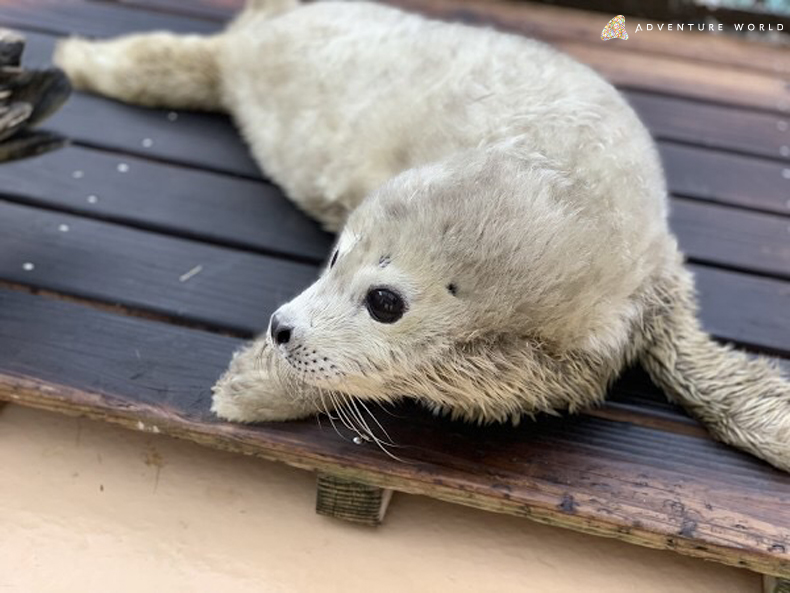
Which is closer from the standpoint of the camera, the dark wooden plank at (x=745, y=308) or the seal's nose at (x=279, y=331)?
the seal's nose at (x=279, y=331)

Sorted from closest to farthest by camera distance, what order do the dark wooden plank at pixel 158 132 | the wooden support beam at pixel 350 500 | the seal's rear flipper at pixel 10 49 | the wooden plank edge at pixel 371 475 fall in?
the wooden plank edge at pixel 371 475 < the wooden support beam at pixel 350 500 < the seal's rear flipper at pixel 10 49 < the dark wooden plank at pixel 158 132

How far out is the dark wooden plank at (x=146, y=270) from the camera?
2000mm

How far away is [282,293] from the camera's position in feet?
6.81

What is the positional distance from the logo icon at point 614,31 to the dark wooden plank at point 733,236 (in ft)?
3.85

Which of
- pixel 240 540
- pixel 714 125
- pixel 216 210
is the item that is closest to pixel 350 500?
pixel 240 540

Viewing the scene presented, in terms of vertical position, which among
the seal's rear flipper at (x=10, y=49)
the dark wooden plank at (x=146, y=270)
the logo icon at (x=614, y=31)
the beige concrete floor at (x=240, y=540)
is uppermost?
the logo icon at (x=614, y=31)

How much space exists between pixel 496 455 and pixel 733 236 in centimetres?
112

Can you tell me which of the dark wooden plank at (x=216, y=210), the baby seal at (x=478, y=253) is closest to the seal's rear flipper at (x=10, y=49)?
the dark wooden plank at (x=216, y=210)

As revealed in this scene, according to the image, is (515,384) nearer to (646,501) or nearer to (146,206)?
(646,501)

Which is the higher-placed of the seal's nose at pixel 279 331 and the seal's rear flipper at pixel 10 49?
the seal's rear flipper at pixel 10 49

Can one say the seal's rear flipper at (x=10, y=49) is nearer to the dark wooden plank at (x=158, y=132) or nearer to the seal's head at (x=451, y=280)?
the dark wooden plank at (x=158, y=132)

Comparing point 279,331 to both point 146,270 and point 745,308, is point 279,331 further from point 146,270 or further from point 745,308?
point 745,308

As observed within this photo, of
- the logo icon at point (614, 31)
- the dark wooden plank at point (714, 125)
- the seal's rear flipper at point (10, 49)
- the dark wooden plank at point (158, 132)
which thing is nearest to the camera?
the seal's rear flipper at point (10, 49)

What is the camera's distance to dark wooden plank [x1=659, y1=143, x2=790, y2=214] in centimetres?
252
